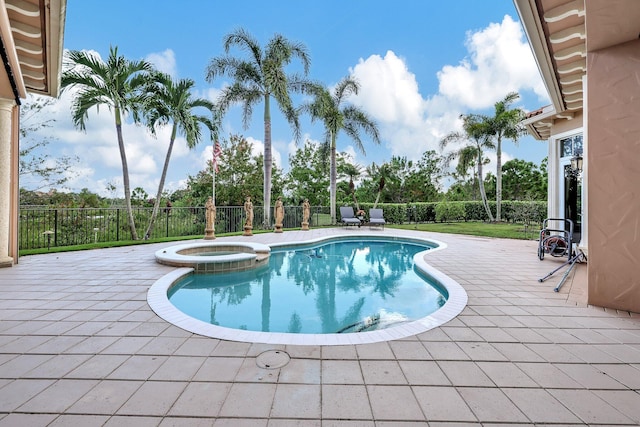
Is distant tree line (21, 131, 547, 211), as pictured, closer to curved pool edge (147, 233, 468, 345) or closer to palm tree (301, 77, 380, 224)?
palm tree (301, 77, 380, 224)

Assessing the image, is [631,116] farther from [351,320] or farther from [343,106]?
[343,106]

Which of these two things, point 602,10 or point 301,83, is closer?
point 602,10

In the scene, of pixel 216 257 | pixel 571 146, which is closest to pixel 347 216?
pixel 571 146

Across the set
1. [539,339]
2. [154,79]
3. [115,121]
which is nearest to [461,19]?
[154,79]

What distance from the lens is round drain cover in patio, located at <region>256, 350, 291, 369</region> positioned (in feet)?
7.49

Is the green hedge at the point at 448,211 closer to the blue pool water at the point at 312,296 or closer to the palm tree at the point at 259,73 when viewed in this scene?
the palm tree at the point at 259,73

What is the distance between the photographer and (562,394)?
6.40ft

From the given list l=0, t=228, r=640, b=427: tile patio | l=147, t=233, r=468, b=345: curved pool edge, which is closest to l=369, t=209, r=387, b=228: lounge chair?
l=147, t=233, r=468, b=345: curved pool edge

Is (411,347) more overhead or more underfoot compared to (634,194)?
more underfoot

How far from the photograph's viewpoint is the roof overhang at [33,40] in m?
3.75

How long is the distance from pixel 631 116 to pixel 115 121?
11.3 metres

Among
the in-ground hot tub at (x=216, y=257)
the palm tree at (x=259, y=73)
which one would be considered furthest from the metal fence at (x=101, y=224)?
the in-ground hot tub at (x=216, y=257)

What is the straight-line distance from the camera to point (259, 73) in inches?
495

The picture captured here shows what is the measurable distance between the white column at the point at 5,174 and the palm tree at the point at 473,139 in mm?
19679
